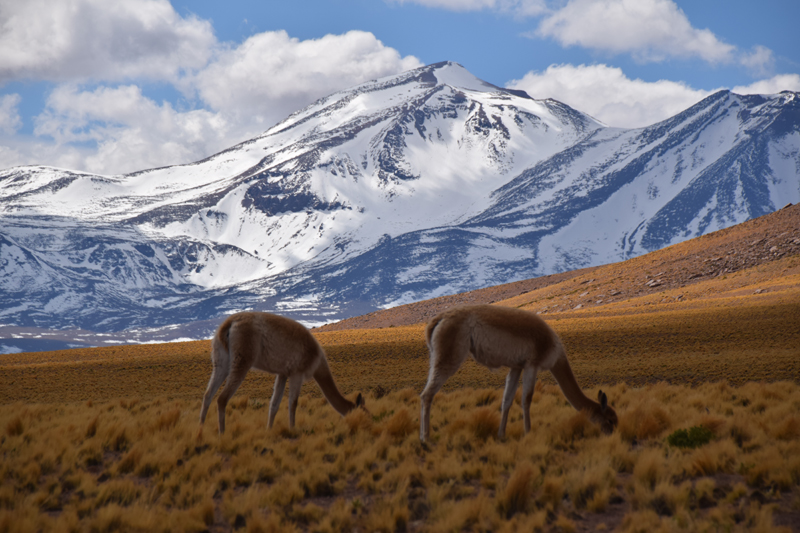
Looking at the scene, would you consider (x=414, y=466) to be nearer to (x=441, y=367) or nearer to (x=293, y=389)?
(x=441, y=367)

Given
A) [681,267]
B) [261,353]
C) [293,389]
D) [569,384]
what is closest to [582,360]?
[569,384]

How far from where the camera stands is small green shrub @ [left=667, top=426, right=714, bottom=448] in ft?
28.7

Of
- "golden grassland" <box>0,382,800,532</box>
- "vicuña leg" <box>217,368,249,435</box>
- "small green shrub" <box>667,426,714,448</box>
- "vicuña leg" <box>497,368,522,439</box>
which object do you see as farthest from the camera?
"vicuña leg" <box>217,368,249,435</box>

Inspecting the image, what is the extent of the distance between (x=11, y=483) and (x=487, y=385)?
12.5 meters

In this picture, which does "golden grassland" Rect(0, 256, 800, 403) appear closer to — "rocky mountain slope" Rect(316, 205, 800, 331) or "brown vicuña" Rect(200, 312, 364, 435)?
"brown vicuña" Rect(200, 312, 364, 435)

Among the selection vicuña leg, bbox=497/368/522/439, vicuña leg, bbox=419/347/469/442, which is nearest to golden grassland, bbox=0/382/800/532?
vicuña leg, bbox=497/368/522/439

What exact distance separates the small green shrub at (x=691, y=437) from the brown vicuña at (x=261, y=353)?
233 inches

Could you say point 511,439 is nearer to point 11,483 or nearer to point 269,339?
point 269,339

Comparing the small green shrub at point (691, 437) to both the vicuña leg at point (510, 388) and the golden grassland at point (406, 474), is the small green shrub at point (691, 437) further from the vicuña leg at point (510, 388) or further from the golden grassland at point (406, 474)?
the vicuña leg at point (510, 388)

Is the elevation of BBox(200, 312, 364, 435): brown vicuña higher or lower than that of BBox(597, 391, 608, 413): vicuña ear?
higher

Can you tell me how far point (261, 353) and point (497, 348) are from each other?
3982 mm

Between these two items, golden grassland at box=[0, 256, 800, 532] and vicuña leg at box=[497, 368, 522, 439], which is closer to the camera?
golden grassland at box=[0, 256, 800, 532]

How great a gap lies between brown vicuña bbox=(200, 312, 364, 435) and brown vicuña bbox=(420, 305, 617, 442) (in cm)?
233

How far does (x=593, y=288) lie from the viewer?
188 ft
